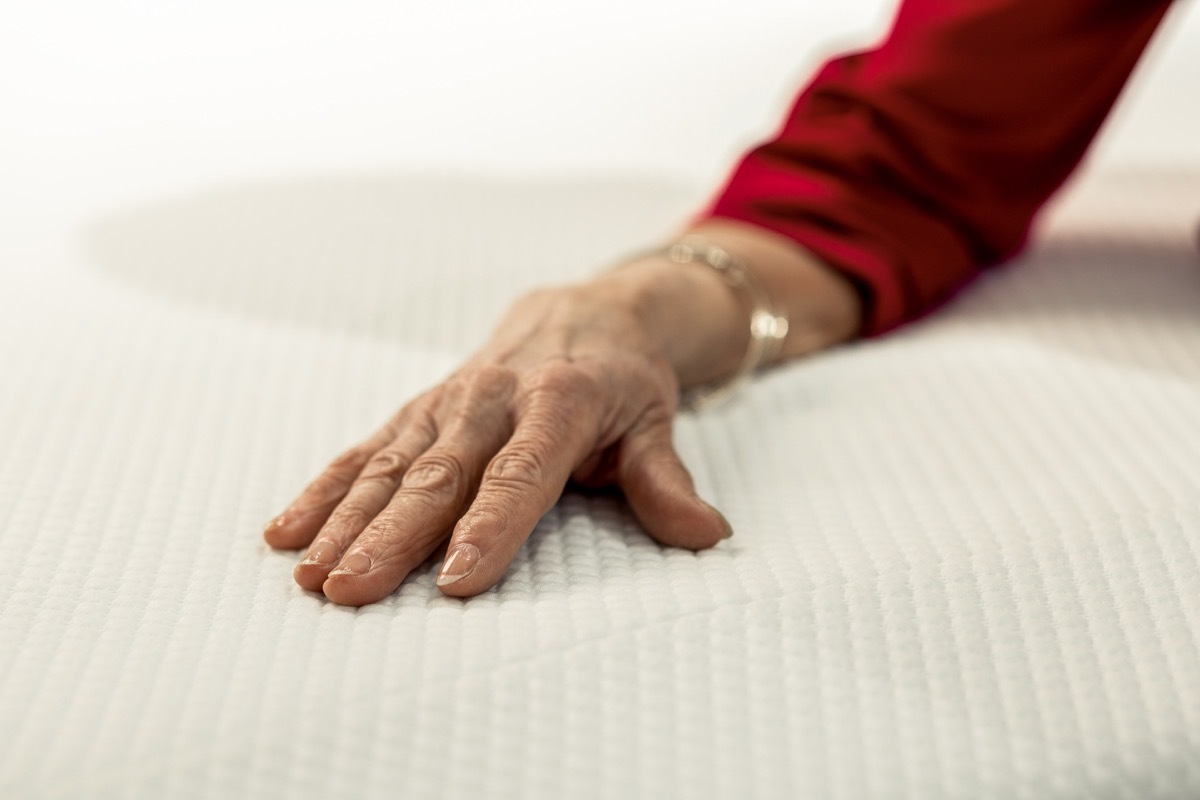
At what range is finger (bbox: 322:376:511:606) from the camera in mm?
526

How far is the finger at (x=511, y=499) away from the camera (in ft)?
1.74

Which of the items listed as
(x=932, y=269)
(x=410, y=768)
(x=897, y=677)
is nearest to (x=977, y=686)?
(x=897, y=677)

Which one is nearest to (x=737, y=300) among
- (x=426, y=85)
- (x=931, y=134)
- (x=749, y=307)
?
(x=749, y=307)

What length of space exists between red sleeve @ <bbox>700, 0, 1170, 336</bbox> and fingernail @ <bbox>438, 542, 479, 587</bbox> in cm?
41

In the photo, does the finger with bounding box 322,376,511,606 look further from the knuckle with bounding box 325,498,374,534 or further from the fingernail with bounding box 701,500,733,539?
the fingernail with bounding box 701,500,733,539

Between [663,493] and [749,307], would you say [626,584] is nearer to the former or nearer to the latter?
[663,493]

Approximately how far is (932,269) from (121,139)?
2.50 feet

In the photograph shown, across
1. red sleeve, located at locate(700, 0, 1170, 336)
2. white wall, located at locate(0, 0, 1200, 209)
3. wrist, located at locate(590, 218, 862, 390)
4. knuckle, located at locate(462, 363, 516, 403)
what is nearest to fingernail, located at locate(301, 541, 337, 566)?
knuckle, located at locate(462, 363, 516, 403)

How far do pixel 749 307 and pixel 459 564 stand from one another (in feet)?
1.11

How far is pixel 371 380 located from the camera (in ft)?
2.50

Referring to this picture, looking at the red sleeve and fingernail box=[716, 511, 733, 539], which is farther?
the red sleeve

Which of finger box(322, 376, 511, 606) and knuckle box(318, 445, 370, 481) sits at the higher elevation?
finger box(322, 376, 511, 606)

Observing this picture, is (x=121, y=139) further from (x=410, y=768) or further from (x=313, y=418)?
(x=410, y=768)

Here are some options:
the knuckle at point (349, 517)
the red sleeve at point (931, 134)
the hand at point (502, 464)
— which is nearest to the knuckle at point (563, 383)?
the hand at point (502, 464)
